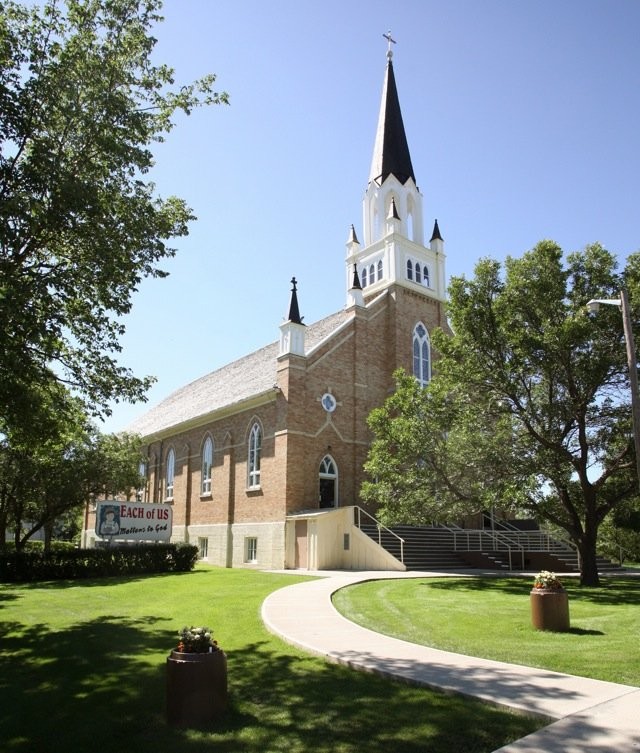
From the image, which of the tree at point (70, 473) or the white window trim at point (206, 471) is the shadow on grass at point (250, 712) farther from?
the white window trim at point (206, 471)

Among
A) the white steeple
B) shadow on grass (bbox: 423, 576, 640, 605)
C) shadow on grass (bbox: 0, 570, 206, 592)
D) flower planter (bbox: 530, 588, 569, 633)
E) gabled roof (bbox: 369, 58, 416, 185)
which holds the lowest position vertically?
shadow on grass (bbox: 0, 570, 206, 592)

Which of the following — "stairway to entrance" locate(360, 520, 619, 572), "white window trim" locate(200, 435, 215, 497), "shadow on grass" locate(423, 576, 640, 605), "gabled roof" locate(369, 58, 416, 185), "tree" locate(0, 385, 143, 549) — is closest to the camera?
"shadow on grass" locate(423, 576, 640, 605)

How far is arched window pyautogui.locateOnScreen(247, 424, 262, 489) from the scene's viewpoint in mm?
30312

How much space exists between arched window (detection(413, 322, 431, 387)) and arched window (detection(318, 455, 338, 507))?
7.63m

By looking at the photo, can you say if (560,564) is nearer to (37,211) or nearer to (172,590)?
(172,590)

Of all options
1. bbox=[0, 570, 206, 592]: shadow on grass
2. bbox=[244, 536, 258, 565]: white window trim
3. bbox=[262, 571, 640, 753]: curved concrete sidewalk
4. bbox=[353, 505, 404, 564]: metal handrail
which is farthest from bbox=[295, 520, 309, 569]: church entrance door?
bbox=[262, 571, 640, 753]: curved concrete sidewalk

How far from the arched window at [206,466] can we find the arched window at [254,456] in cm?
438

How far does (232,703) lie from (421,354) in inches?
1143

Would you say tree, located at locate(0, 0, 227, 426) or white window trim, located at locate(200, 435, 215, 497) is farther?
white window trim, located at locate(200, 435, 215, 497)

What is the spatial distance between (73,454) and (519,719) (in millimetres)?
30847

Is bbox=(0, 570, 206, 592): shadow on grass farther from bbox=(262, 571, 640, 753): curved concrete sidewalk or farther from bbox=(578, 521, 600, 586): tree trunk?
bbox=(578, 521, 600, 586): tree trunk

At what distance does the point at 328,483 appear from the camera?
98.1 feet

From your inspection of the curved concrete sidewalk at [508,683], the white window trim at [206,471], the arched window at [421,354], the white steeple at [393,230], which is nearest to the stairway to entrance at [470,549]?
the arched window at [421,354]

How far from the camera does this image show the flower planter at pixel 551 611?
1084 cm
